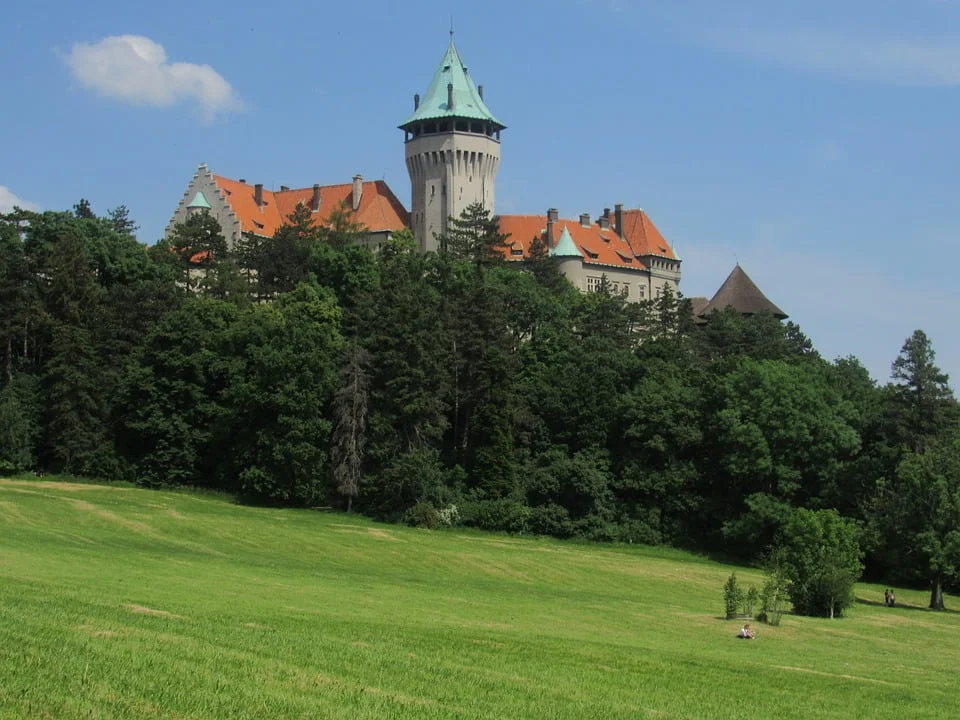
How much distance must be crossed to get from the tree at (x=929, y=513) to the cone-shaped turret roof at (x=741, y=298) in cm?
5220

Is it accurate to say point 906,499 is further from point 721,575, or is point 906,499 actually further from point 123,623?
point 123,623

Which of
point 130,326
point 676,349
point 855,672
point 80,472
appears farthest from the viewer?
point 676,349

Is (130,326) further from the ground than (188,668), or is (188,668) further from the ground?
(130,326)

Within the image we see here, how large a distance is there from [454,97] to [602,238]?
21.8 meters

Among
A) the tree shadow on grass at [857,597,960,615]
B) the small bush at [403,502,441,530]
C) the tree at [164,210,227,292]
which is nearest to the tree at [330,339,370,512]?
the small bush at [403,502,441,530]

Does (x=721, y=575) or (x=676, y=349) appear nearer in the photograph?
(x=721, y=575)

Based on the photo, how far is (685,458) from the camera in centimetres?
6994

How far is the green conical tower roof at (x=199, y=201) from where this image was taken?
353ft

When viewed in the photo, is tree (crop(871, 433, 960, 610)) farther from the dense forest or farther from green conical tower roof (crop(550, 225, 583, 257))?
green conical tower roof (crop(550, 225, 583, 257))

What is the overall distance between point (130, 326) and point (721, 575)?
38104mm

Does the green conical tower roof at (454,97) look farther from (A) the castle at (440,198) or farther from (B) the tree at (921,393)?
(B) the tree at (921,393)

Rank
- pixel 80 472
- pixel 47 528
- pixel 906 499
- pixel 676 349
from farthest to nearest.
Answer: pixel 676 349 → pixel 80 472 → pixel 906 499 → pixel 47 528

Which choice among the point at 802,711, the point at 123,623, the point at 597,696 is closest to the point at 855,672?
the point at 802,711

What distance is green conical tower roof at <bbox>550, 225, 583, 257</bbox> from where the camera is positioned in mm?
110688
